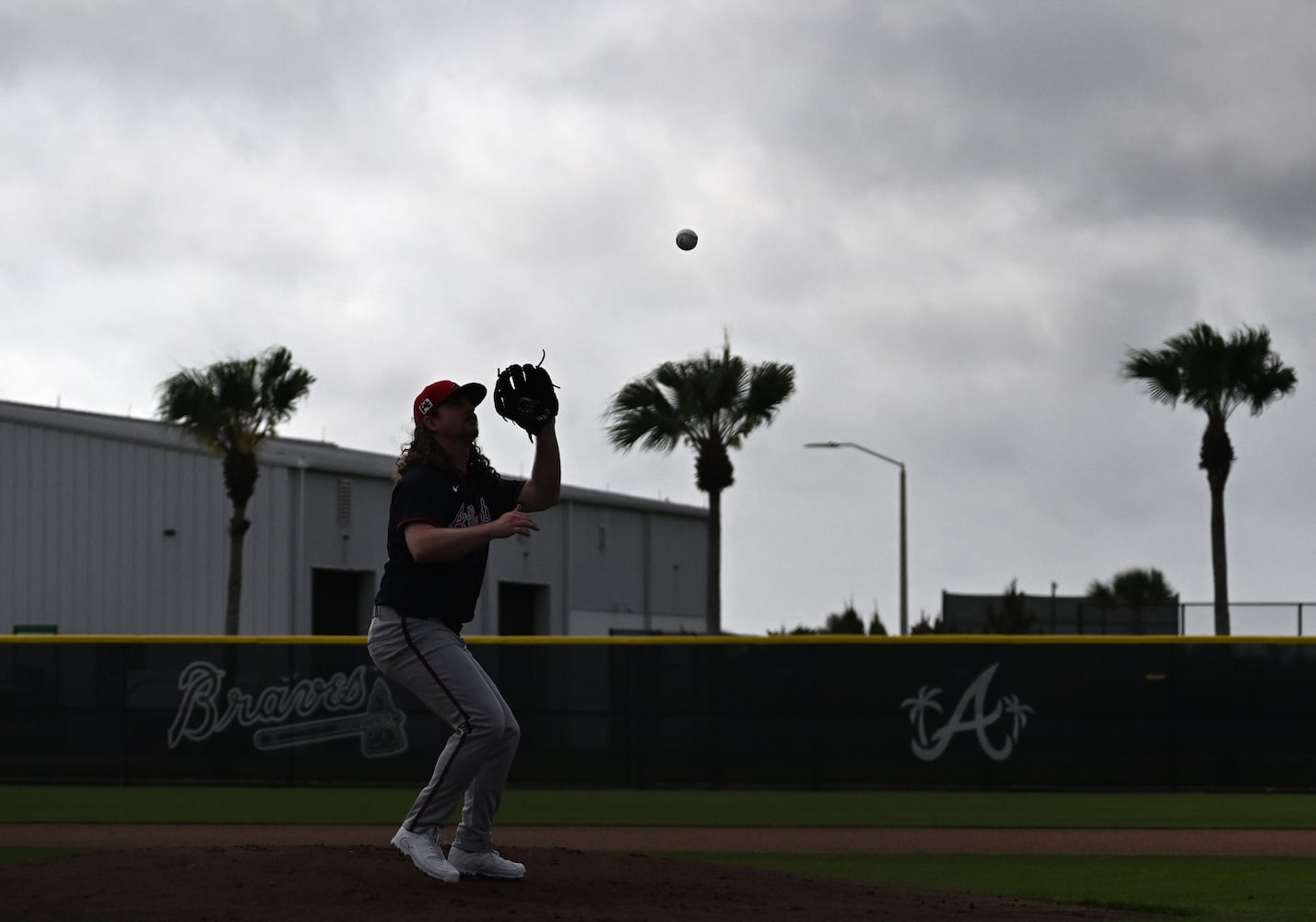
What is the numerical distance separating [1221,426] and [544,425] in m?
28.4

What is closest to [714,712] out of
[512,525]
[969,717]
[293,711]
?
[969,717]

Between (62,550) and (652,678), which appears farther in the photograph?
(62,550)

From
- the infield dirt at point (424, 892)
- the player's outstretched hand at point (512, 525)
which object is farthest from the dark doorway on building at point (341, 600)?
the player's outstretched hand at point (512, 525)

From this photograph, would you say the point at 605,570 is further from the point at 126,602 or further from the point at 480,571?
the point at 480,571

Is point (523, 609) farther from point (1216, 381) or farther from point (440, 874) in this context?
point (440, 874)

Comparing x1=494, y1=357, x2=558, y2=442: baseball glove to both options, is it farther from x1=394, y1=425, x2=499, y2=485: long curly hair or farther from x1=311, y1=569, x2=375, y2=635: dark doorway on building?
x1=311, y1=569, x2=375, y2=635: dark doorway on building

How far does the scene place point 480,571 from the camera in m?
7.22

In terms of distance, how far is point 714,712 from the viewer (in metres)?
19.2

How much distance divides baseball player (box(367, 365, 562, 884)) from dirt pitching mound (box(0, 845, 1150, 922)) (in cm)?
22

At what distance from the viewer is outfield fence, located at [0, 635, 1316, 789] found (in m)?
18.8

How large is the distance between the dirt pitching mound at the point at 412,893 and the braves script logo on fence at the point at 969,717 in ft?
36.4

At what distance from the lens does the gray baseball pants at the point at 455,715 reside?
7047mm

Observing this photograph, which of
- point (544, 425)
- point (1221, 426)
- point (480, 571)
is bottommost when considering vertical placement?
point (480, 571)

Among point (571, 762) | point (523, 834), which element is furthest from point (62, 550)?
point (523, 834)
